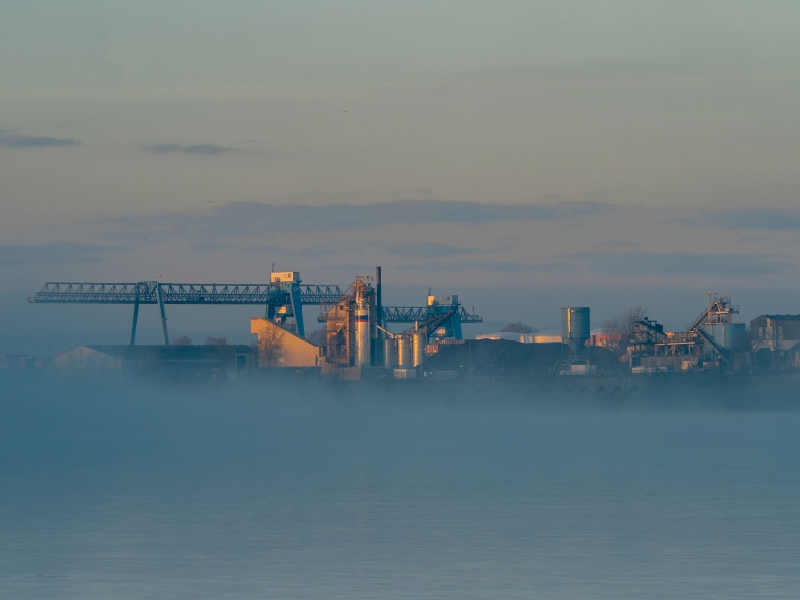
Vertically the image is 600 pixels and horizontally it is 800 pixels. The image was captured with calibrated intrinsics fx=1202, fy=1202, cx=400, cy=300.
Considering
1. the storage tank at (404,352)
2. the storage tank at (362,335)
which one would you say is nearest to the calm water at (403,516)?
the storage tank at (362,335)

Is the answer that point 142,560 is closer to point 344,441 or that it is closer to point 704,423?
point 344,441

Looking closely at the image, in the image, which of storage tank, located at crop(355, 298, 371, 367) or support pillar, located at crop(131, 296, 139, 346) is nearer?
storage tank, located at crop(355, 298, 371, 367)

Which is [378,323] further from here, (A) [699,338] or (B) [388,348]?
(A) [699,338]

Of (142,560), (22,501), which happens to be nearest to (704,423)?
(22,501)

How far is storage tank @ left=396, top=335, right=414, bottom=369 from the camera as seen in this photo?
115812 mm

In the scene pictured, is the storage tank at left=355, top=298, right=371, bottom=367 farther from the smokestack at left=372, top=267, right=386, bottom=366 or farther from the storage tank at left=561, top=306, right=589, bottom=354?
the storage tank at left=561, top=306, right=589, bottom=354

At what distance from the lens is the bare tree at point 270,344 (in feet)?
414

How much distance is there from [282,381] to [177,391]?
13108 mm

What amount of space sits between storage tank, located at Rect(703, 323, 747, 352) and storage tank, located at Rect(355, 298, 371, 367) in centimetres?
3358

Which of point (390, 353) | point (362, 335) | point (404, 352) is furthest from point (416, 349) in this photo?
point (362, 335)

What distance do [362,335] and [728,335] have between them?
3538 cm

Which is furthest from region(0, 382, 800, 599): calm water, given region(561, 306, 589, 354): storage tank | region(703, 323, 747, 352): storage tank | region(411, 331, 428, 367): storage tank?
region(561, 306, 589, 354): storage tank

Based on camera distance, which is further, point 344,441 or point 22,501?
point 344,441

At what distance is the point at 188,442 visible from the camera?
201 feet
